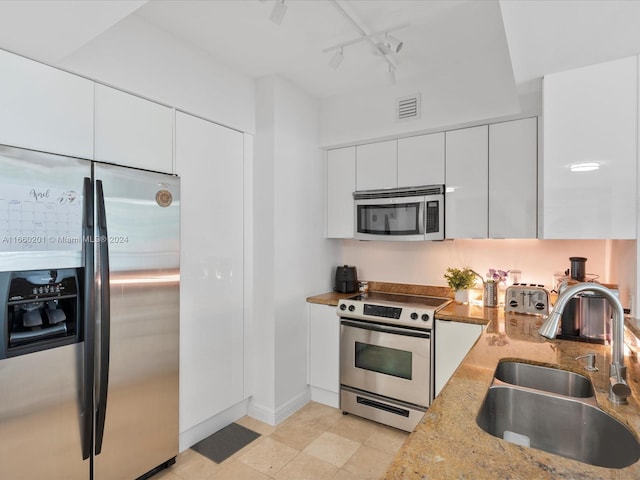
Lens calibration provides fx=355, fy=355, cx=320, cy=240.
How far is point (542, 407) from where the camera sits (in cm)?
125

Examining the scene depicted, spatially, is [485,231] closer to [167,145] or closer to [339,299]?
[339,299]

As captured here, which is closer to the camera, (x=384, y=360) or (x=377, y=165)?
(x=384, y=360)

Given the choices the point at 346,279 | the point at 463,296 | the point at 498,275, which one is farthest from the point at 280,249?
the point at 498,275

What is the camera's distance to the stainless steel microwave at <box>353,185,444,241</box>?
109 inches

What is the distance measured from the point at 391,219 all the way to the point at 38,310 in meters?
2.35

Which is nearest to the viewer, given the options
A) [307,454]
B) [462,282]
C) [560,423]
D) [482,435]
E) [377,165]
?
[482,435]

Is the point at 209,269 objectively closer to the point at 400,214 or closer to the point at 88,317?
the point at 88,317

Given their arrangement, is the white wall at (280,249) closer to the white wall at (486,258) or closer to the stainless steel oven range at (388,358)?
the stainless steel oven range at (388,358)

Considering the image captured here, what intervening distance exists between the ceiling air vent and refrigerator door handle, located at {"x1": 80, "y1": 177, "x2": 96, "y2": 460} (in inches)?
87.2

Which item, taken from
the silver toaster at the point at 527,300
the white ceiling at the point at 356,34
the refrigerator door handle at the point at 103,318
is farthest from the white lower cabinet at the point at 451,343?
the refrigerator door handle at the point at 103,318

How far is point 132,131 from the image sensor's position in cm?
204

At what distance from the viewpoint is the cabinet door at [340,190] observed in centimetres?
320

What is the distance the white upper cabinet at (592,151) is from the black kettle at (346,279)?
1.80 meters

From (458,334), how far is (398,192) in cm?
119
